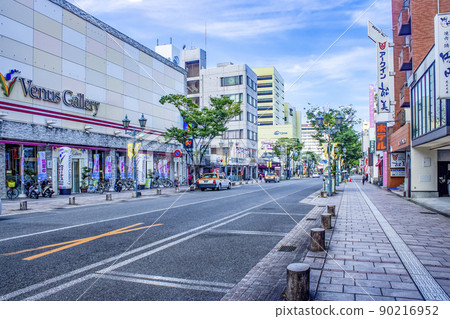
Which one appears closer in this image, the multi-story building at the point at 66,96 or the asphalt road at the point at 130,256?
the asphalt road at the point at 130,256

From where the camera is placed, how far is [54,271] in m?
5.18

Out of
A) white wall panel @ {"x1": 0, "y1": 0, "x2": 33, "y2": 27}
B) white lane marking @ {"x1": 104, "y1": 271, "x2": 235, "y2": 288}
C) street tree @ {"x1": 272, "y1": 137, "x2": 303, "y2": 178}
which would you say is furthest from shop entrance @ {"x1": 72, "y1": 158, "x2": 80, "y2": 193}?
street tree @ {"x1": 272, "y1": 137, "x2": 303, "y2": 178}

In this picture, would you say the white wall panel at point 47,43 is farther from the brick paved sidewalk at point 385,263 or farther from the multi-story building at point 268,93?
the multi-story building at point 268,93

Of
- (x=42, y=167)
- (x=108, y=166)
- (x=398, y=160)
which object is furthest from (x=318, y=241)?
(x=398, y=160)

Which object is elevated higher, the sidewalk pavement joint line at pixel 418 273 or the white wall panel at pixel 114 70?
the white wall panel at pixel 114 70

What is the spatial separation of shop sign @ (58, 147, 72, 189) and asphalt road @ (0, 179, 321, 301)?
493 inches

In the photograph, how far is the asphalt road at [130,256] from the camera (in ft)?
14.3

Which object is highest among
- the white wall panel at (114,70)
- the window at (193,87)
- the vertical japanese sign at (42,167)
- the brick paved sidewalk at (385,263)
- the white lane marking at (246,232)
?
the window at (193,87)

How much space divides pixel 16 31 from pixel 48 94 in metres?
4.04

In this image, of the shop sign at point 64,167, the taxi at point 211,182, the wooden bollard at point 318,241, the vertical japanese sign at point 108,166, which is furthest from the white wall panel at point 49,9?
the wooden bollard at point 318,241

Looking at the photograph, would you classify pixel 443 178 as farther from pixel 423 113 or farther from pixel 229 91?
pixel 229 91

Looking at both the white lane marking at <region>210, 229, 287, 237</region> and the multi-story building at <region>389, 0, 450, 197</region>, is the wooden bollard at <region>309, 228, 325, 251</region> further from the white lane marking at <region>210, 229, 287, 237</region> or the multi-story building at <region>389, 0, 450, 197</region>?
the multi-story building at <region>389, 0, 450, 197</region>

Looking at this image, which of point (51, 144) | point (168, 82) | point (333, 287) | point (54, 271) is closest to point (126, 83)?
point (168, 82)

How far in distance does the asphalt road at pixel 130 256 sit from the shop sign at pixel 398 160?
72.8 ft
